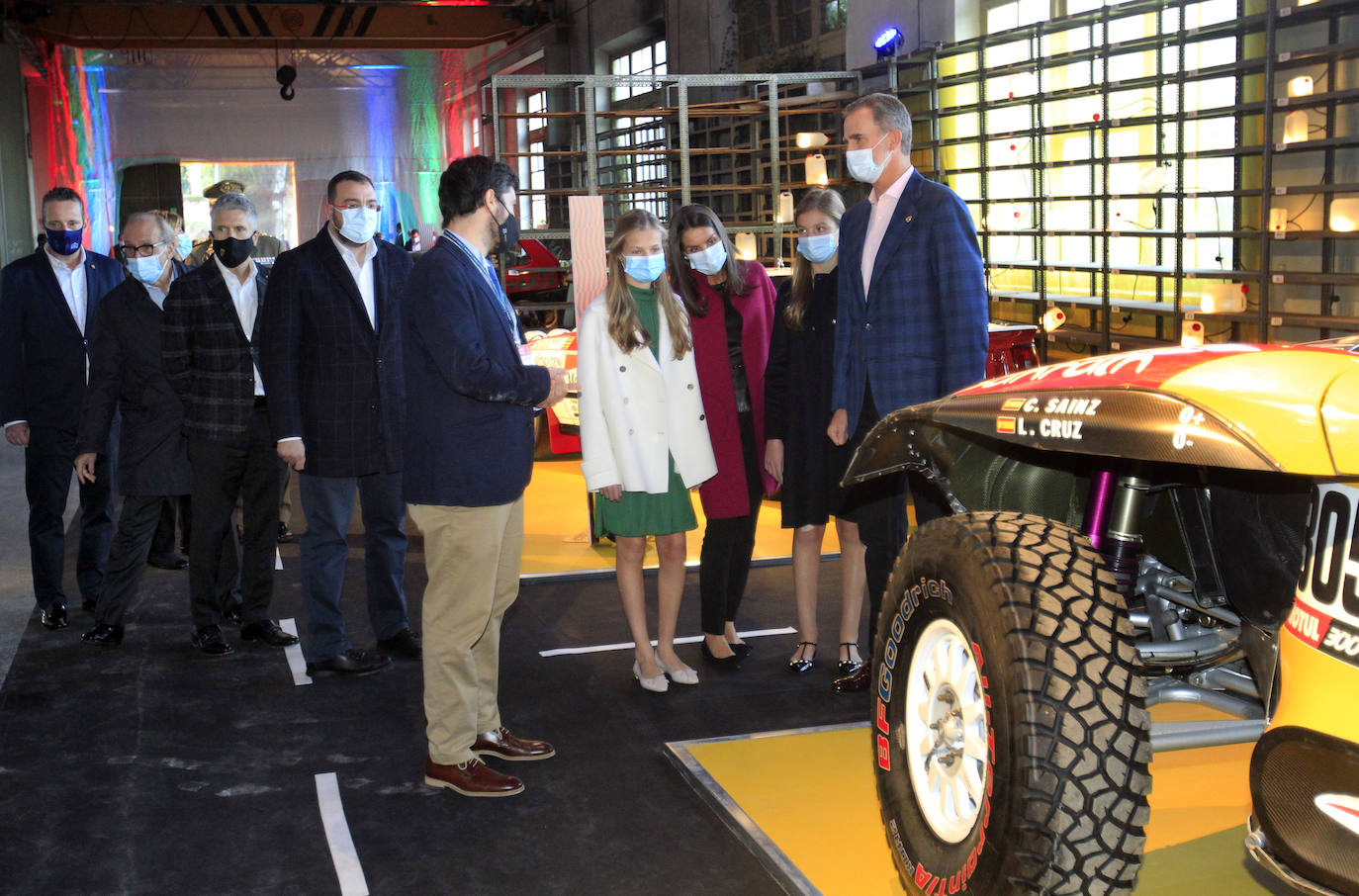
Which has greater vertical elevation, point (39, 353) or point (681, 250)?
point (681, 250)

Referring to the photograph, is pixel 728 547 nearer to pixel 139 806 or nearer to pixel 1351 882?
pixel 139 806

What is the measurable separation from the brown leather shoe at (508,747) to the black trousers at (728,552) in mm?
1015

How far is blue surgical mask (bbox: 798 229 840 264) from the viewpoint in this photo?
443cm

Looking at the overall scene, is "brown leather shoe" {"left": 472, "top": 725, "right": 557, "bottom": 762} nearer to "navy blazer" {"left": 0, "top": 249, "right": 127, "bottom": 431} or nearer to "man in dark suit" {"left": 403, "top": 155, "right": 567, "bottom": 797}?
"man in dark suit" {"left": 403, "top": 155, "right": 567, "bottom": 797}

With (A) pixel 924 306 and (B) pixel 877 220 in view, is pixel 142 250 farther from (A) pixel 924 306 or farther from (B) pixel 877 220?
(A) pixel 924 306

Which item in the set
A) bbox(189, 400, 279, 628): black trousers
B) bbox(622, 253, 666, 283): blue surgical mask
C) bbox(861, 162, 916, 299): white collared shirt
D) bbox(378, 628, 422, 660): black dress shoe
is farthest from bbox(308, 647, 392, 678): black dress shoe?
bbox(861, 162, 916, 299): white collared shirt

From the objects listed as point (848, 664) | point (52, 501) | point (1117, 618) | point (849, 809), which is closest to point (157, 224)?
point (52, 501)

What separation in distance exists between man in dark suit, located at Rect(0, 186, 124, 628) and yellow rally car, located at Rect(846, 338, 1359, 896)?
13.8 ft

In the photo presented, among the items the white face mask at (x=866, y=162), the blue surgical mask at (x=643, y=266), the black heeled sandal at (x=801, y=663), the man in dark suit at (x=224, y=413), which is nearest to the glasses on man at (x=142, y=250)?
the man in dark suit at (x=224, y=413)

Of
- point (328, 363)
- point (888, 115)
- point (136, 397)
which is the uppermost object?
point (888, 115)

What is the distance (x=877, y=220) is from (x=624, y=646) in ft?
6.30

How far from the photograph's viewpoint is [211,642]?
5012mm

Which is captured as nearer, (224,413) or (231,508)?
(224,413)

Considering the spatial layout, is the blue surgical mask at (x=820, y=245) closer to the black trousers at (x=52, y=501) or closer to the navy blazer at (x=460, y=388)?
the navy blazer at (x=460, y=388)
